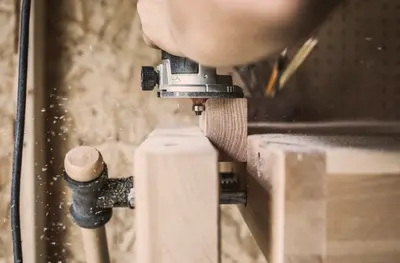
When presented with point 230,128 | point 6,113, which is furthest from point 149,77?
point 6,113

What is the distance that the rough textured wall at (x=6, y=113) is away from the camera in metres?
1.02

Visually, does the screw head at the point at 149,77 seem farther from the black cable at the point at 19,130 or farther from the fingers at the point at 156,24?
the black cable at the point at 19,130

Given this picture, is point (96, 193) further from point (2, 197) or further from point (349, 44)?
point (349, 44)

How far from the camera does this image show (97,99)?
108 cm

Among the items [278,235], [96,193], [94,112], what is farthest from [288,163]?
[94,112]

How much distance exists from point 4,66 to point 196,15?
0.88m

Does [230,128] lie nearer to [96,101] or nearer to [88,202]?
[88,202]

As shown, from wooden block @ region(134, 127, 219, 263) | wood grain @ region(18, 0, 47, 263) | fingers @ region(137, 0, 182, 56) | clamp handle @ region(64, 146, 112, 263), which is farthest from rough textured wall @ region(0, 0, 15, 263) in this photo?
wooden block @ region(134, 127, 219, 263)

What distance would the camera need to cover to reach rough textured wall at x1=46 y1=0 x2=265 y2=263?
3.52 feet

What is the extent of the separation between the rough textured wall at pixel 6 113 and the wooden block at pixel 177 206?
77 centimetres

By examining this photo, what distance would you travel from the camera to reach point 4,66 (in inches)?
40.6

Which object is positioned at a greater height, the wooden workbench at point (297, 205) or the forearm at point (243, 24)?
the forearm at point (243, 24)

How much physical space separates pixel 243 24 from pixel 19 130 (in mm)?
779

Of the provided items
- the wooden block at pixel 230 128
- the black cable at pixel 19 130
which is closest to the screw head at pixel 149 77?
the wooden block at pixel 230 128
